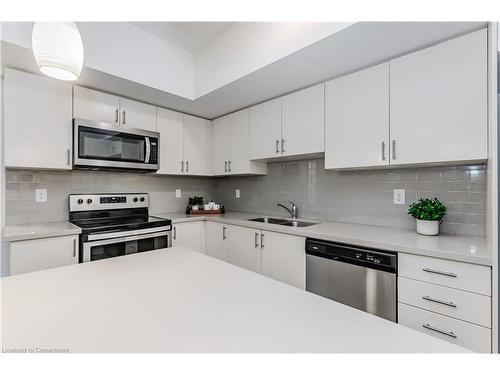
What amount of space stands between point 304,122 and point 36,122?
7.29 feet

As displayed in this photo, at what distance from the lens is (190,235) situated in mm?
2775

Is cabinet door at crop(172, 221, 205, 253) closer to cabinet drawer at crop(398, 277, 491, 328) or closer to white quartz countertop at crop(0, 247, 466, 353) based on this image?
white quartz countertop at crop(0, 247, 466, 353)

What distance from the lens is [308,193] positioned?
2666 mm

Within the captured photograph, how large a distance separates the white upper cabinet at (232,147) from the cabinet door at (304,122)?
53 centimetres

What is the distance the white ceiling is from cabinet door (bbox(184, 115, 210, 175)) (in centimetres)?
89

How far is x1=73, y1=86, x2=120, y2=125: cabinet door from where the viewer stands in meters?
2.24

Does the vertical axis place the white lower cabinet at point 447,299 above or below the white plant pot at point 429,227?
below

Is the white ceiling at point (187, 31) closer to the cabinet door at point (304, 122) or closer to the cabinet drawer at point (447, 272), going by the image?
the cabinet door at point (304, 122)

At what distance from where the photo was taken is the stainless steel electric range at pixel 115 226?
2.03 m

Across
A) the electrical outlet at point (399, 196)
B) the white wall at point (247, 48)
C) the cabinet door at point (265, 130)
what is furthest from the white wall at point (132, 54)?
the electrical outlet at point (399, 196)

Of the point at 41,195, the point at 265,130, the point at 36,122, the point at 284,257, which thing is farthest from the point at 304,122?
the point at 41,195

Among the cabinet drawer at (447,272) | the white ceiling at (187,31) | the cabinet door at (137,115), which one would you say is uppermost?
the white ceiling at (187,31)

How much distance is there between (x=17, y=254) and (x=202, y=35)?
223 cm

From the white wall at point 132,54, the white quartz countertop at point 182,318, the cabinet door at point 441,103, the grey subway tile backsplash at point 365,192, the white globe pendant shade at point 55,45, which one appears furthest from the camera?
the white wall at point 132,54
